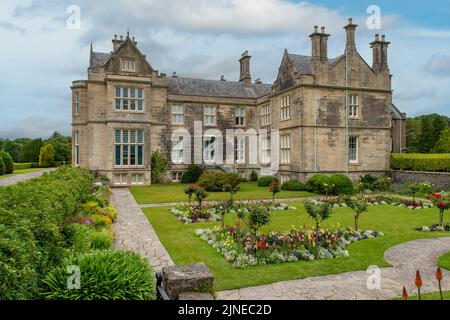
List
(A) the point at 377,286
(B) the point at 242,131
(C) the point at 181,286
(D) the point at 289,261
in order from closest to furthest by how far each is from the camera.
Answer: (C) the point at 181,286 → (A) the point at 377,286 → (D) the point at 289,261 → (B) the point at 242,131

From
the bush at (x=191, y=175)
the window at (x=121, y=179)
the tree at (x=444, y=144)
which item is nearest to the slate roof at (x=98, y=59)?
the window at (x=121, y=179)

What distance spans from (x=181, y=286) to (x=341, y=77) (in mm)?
25933

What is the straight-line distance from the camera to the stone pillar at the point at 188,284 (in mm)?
6289

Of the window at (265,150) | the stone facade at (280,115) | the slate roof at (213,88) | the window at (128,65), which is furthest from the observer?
the slate roof at (213,88)

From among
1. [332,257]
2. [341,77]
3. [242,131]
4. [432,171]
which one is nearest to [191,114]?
[242,131]

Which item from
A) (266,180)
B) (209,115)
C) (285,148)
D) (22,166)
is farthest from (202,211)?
(22,166)

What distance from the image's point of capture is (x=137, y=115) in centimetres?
3130

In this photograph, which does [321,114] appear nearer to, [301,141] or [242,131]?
[301,141]

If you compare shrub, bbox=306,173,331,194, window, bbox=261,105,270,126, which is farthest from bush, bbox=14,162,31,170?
shrub, bbox=306,173,331,194

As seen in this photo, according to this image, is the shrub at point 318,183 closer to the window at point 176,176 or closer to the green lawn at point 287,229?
the green lawn at point 287,229

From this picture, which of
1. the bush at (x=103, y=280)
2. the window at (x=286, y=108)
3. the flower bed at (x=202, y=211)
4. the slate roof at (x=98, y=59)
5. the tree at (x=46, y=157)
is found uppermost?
the slate roof at (x=98, y=59)

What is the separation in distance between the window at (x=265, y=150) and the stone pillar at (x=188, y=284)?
27962 mm

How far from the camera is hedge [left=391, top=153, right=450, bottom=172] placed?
26.6 metres

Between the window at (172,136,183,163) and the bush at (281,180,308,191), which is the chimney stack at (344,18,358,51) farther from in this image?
the window at (172,136,183,163)
